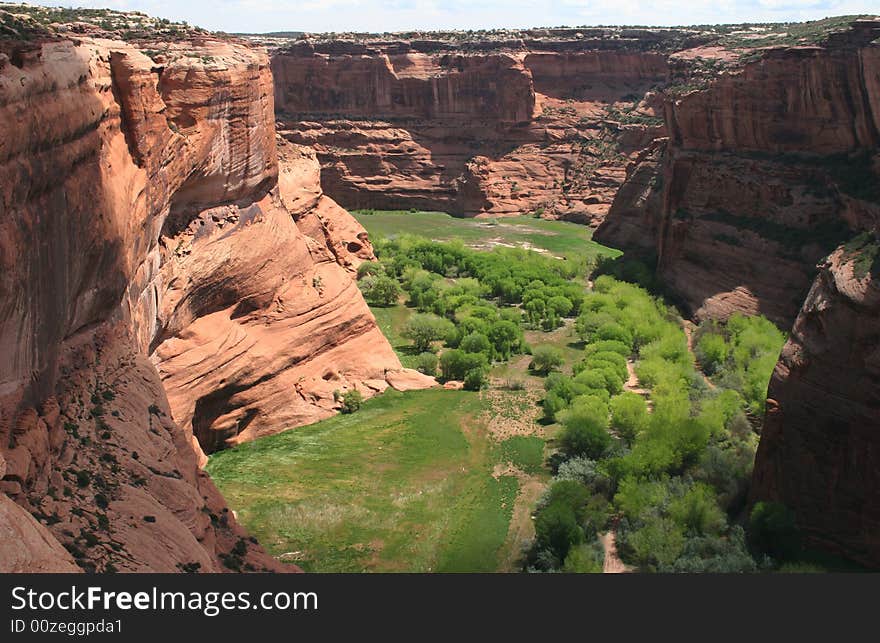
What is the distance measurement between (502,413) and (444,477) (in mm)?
5937

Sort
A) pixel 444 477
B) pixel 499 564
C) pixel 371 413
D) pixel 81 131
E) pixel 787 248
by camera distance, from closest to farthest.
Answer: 1. pixel 81 131
2. pixel 499 564
3. pixel 444 477
4. pixel 371 413
5. pixel 787 248

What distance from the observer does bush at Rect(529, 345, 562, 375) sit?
38.1 meters

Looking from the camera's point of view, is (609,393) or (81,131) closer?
(81,131)

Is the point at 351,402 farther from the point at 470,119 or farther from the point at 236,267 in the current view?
the point at 470,119

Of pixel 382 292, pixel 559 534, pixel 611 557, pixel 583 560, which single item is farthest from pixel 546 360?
pixel 583 560

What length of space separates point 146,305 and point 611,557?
41.4 feet

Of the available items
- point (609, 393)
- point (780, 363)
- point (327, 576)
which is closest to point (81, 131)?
point (327, 576)

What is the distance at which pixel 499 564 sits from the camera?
23.4 meters

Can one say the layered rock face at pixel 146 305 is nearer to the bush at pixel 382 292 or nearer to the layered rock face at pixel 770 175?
the bush at pixel 382 292

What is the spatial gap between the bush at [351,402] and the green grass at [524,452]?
5.31 m

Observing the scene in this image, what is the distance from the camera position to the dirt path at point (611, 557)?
898 inches

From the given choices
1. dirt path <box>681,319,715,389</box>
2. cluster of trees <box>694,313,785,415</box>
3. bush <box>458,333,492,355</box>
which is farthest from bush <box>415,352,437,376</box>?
cluster of trees <box>694,313,785,415</box>

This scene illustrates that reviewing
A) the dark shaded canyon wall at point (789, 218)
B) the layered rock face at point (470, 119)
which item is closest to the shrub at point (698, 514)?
the dark shaded canyon wall at point (789, 218)

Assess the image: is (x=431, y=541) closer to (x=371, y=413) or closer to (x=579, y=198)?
(x=371, y=413)
